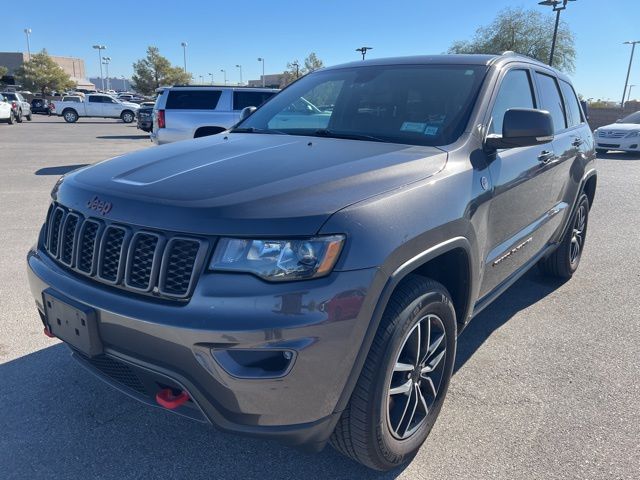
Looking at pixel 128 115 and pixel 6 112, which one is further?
pixel 128 115

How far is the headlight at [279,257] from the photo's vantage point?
1799 millimetres

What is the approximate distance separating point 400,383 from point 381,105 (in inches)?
68.7

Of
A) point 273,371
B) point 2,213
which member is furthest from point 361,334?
point 2,213

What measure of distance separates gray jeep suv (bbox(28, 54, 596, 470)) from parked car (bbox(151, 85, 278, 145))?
8.87 meters

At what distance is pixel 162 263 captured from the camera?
73.7 inches

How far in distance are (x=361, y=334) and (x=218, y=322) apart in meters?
0.52

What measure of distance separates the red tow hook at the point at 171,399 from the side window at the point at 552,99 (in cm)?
327

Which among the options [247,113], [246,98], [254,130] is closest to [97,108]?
[246,98]

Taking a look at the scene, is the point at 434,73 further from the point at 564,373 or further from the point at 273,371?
the point at 273,371

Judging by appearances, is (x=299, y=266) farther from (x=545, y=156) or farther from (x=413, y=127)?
(x=545, y=156)

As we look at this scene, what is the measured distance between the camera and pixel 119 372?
2184 mm

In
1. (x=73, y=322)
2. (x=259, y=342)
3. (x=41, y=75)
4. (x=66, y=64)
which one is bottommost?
(x=73, y=322)

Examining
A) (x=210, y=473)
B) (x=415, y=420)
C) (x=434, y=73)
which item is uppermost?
(x=434, y=73)

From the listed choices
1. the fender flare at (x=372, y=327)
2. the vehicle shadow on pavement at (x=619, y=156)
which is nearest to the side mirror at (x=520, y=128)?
the fender flare at (x=372, y=327)
